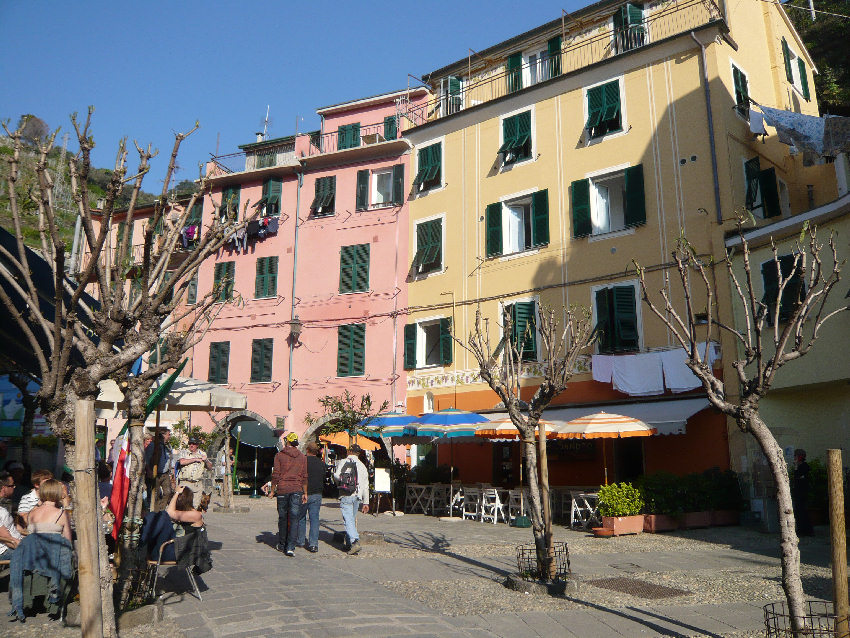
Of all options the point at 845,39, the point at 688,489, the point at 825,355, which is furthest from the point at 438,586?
the point at 845,39

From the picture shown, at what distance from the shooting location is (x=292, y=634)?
5.82 metres

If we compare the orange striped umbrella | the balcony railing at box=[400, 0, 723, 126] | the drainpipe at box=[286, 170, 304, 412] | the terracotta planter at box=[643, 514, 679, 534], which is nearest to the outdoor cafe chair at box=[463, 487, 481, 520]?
the orange striped umbrella

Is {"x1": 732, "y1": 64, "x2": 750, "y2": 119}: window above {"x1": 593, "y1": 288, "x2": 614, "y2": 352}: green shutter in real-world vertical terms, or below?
above

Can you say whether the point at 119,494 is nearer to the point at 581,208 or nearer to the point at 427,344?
the point at 581,208

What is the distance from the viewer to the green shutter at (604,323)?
17.6 meters

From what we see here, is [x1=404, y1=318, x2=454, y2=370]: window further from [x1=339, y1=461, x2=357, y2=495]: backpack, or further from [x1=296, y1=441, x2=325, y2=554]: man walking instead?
[x1=296, y1=441, x2=325, y2=554]: man walking

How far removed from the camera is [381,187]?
24.5 m

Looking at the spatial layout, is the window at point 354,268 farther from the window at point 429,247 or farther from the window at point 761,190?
the window at point 761,190

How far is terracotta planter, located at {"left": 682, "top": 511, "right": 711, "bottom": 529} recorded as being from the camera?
13.7 meters

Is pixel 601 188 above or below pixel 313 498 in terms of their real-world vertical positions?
above

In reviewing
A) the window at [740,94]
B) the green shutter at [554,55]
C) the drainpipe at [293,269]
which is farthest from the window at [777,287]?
the drainpipe at [293,269]

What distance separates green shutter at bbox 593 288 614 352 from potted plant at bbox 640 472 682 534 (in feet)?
14.6

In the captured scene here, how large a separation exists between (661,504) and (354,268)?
1302 centimetres

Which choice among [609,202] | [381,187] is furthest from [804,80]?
[381,187]
